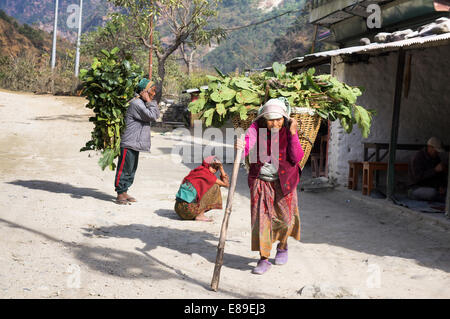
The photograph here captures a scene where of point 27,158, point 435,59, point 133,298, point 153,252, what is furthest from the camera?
point 27,158

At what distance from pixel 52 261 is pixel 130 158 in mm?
2957

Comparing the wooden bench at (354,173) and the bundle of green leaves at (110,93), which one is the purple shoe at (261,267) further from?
the wooden bench at (354,173)

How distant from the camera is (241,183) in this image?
10.4m

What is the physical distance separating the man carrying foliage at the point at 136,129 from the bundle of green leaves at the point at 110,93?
5.2 inches

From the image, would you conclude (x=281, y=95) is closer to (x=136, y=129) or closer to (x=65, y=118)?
(x=136, y=129)

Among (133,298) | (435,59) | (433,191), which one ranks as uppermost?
(435,59)

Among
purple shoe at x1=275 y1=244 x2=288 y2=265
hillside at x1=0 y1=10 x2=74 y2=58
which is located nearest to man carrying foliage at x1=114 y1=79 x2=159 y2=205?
purple shoe at x1=275 y1=244 x2=288 y2=265

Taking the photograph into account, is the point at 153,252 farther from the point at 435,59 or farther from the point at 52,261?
the point at 435,59

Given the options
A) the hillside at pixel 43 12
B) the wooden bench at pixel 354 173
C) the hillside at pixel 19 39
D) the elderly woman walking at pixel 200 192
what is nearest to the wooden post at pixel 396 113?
the wooden bench at pixel 354 173

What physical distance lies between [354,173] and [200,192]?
381 cm

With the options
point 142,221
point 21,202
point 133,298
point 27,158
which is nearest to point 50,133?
point 27,158

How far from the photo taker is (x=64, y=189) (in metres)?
8.32

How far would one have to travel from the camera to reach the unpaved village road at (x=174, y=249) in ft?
12.9

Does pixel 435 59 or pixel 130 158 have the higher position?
pixel 435 59
